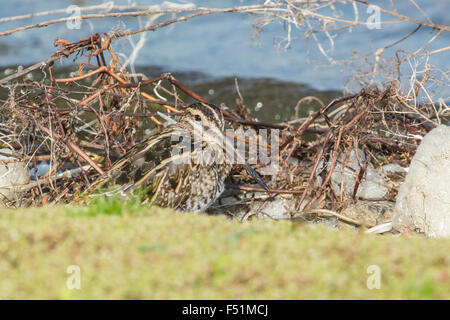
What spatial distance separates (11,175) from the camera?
5.78m

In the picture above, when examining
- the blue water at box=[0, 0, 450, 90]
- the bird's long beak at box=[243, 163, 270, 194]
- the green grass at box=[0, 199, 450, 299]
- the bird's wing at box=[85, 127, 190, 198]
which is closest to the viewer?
the green grass at box=[0, 199, 450, 299]

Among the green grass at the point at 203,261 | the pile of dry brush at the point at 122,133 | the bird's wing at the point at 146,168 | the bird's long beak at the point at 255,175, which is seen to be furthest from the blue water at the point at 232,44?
the green grass at the point at 203,261

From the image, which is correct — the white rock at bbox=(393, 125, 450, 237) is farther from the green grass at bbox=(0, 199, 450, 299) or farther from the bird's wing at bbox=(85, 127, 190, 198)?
the bird's wing at bbox=(85, 127, 190, 198)

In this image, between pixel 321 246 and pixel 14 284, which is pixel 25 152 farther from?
pixel 321 246

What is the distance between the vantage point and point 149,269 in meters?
2.64

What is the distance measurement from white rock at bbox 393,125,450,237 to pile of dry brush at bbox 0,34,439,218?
0.67 metres

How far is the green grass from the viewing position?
2535 millimetres

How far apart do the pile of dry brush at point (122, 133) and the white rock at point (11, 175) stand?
0.27ft

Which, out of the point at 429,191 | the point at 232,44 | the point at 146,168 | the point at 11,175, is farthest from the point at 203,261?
the point at 232,44

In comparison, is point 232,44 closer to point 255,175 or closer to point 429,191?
point 255,175

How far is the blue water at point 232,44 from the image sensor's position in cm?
1194

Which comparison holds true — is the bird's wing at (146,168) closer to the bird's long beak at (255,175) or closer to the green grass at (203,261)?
the bird's long beak at (255,175)

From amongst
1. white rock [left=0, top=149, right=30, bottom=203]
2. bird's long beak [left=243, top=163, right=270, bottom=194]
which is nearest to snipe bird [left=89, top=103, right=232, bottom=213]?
bird's long beak [left=243, top=163, right=270, bottom=194]
